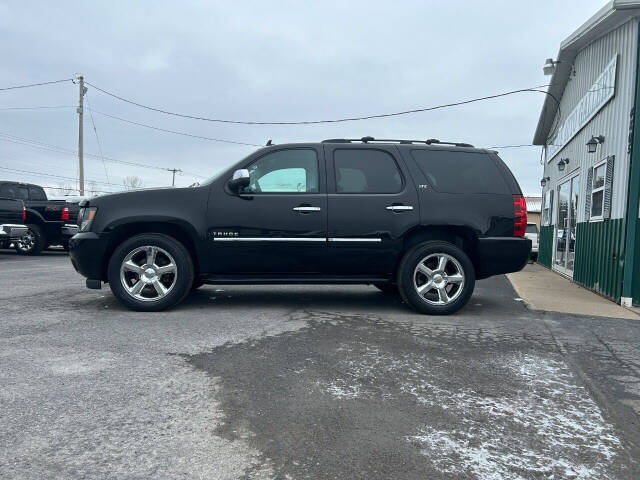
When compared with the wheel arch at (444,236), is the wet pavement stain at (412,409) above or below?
below

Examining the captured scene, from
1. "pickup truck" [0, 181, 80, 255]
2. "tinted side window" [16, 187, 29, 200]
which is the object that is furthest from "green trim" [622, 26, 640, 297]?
"tinted side window" [16, 187, 29, 200]

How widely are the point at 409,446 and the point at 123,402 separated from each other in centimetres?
161

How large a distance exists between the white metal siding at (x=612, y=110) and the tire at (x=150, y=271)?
6202 mm

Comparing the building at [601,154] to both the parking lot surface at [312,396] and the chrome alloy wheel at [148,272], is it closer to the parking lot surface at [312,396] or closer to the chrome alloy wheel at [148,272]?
the parking lot surface at [312,396]

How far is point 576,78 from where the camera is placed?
1299 centimetres

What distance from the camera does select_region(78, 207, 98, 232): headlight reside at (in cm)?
570

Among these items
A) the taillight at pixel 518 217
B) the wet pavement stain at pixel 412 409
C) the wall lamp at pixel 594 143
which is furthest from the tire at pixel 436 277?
the wall lamp at pixel 594 143

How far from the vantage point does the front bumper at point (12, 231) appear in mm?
13219

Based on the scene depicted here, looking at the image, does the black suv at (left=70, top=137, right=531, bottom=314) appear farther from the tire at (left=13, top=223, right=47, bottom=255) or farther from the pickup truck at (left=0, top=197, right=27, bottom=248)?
the tire at (left=13, top=223, right=47, bottom=255)

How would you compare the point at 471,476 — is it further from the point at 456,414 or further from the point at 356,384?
the point at 356,384

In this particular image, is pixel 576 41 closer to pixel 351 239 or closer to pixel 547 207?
pixel 547 207

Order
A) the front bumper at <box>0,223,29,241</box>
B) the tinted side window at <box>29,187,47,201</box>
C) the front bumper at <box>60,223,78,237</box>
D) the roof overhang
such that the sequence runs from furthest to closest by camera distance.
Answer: the tinted side window at <box>29,187,47,201</box> < the front bumper at <box>60,223,78,237</box> < the front bumper at <box>0,223,29,241</box> < the roof overhang

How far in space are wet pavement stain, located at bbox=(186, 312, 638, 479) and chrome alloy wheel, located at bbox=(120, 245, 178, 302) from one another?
171 centimetres

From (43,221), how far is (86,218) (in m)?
10.3
